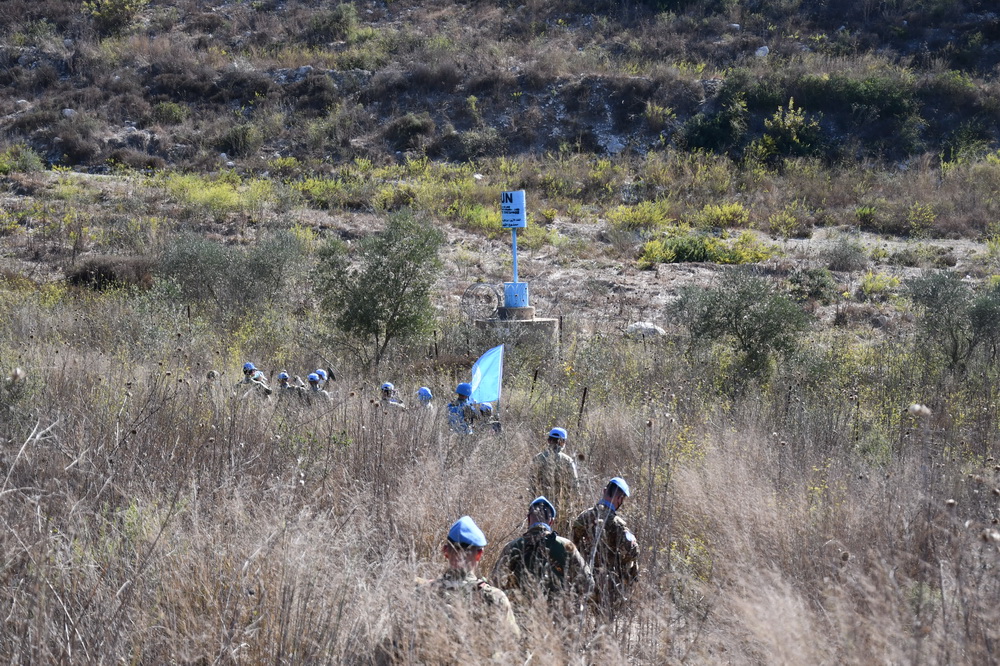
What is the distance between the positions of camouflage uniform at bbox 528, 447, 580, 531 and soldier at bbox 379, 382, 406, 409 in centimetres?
132

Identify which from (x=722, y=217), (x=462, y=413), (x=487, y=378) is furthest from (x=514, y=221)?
(x=722, y=217)

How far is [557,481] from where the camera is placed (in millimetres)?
6285

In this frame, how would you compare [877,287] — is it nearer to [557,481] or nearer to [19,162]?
[557,481]

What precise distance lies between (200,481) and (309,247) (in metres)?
14.0

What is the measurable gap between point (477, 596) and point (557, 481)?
7.72 feet

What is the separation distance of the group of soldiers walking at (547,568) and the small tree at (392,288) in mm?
7374

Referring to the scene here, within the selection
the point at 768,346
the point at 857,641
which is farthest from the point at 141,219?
the point at 857,641

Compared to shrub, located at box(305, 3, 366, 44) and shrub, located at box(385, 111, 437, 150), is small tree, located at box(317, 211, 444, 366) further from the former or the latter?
shrub, located at box(305, 3, 366, 44)

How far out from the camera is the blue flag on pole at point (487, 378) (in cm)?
724

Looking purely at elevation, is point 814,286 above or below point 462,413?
below

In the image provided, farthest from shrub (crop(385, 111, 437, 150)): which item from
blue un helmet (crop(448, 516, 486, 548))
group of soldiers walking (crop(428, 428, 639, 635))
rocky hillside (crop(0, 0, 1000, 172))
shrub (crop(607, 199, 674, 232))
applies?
blue un helmet (crop(448, 516, 486, 548))

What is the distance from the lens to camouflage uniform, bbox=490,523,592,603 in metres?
4.53

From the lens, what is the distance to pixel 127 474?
5.24 metres

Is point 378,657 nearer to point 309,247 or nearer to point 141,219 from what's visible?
point 309,247
